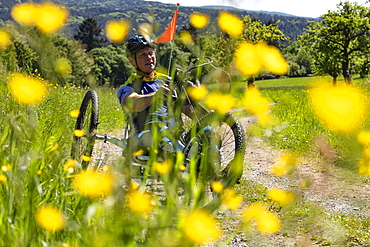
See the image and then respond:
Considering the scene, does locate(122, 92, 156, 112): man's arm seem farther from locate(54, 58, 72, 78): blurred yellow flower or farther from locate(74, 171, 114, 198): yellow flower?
locate(74, 171, 114, 198): yellow flower

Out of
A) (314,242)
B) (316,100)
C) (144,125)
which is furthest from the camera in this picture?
(144,125)

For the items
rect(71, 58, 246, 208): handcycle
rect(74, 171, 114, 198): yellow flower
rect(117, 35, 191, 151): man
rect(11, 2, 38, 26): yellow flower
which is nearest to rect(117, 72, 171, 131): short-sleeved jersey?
rect(117, 35, 191, 151): man

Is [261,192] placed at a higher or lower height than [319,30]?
lower

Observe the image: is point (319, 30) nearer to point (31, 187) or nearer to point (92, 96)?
point (92, 96)

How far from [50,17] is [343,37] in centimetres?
3469

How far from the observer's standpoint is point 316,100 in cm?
149

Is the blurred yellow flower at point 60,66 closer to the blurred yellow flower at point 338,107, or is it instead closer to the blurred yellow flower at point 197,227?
the blurred yellow flower at point 197,227

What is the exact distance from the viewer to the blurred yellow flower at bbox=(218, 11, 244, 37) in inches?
65.3

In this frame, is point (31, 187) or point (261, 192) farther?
point (261, 192)

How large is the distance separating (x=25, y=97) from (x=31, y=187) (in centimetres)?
128

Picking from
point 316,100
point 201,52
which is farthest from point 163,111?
point 316,100

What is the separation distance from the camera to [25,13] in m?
1.87

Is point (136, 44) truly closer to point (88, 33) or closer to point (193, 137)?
point (193, 137)

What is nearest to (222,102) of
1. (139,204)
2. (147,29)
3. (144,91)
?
(147,29)
